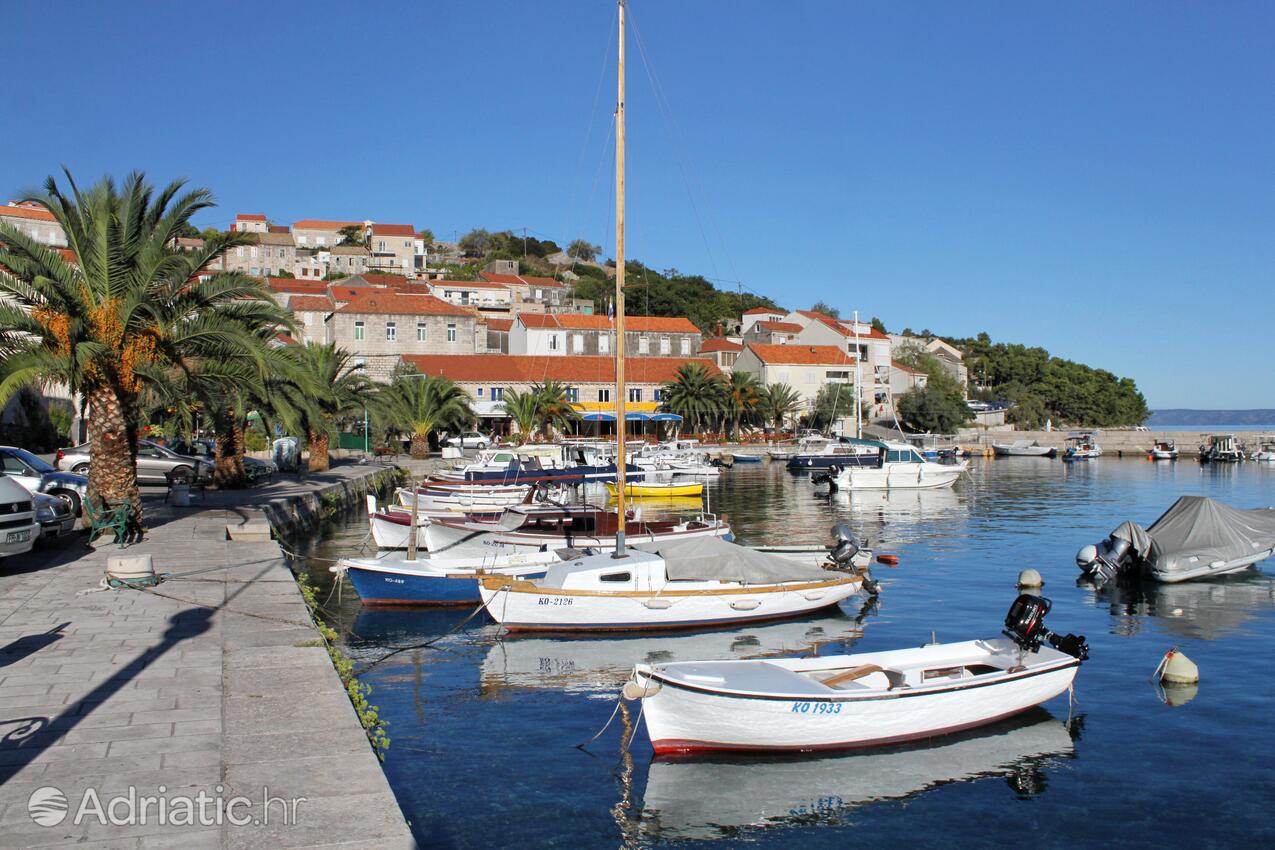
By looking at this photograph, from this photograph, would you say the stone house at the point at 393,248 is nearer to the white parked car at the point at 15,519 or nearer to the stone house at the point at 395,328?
the stone house at the point at 395,328

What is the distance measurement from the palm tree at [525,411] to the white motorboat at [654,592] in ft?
171

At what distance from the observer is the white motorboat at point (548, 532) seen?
80.2 feet

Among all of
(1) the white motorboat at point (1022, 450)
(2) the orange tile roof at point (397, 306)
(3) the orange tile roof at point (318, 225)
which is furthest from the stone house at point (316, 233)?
(1) the white motorboat at point (1022, 450)

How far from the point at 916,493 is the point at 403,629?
133ft

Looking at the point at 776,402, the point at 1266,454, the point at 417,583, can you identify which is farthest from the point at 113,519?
the point at 1266,454

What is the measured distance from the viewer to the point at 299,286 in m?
118

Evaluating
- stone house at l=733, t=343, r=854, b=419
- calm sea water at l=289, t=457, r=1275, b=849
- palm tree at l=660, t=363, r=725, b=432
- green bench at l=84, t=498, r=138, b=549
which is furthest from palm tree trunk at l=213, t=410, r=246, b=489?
stone house at l=733, t=343, r=854, b=419

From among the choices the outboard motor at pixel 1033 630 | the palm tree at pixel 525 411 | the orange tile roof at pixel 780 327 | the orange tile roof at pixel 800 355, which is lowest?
the outboard motor at pixel 1033 630

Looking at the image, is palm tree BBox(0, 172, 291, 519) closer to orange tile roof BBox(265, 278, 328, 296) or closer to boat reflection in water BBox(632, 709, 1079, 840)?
boat reflection in water BBox(632, 709, 1079, 840)

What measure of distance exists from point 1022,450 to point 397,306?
62722 millimetres

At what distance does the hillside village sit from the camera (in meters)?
83.5

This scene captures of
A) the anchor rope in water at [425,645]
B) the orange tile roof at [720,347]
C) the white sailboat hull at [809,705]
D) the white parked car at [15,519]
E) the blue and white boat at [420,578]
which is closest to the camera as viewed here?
the white sailboat hull at [809,705]

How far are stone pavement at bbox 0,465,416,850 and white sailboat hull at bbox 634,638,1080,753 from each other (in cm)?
428

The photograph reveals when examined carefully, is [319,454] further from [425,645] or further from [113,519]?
[425,645]
